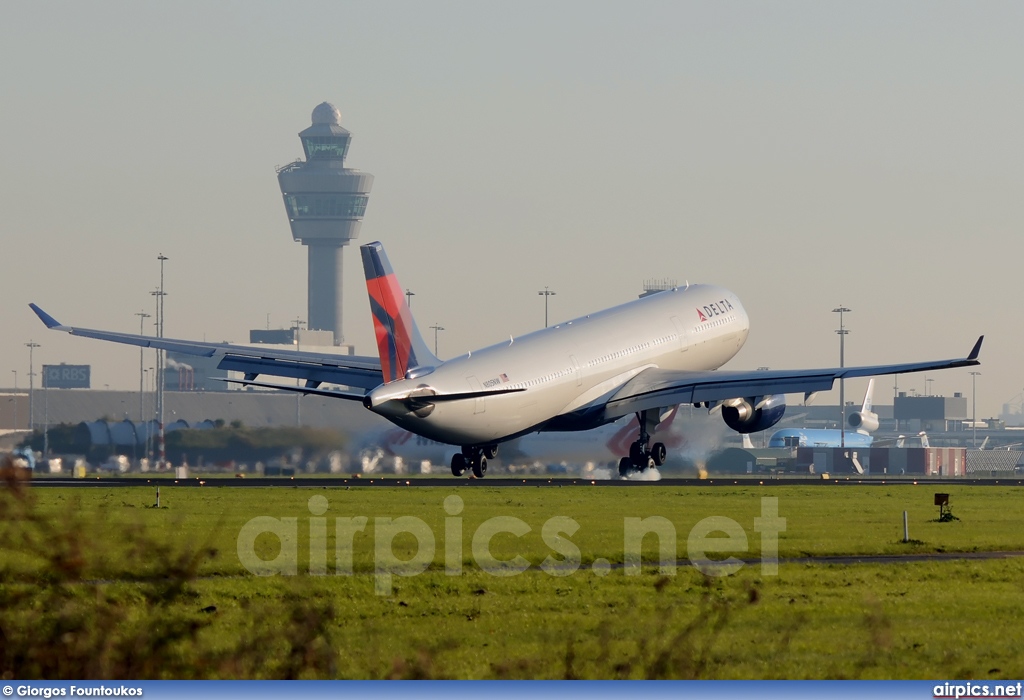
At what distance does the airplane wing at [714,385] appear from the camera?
66.4 meters

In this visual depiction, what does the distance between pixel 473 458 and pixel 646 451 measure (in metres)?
9.08

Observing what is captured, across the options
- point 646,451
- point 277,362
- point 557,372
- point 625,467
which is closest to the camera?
point 557,372

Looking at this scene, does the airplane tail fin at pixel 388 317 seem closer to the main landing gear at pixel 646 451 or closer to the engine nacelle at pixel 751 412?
the main landing gear at pixel 646 451

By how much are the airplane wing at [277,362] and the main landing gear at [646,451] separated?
1247 centimetres

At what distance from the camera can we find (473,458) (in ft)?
221

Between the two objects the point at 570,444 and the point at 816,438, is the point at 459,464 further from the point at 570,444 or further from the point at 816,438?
the point at 816,438

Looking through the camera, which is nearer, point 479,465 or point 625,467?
point 479,465

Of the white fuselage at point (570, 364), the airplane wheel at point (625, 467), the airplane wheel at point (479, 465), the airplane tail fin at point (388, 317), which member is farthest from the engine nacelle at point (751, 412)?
the airplane tail fin at point (388, 317)

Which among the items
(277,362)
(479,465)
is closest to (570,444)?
(479,465)

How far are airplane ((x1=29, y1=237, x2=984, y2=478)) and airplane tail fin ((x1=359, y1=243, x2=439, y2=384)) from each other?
0.15 ft

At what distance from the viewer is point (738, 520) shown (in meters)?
45.0

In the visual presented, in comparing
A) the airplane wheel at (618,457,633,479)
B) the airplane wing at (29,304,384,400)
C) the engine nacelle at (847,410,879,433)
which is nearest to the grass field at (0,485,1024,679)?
the airplane wing at (29,304,384,400)

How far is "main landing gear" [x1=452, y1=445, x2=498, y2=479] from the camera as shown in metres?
66.9

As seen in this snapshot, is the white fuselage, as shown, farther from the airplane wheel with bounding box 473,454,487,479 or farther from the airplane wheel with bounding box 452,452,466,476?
the airplane wheel with bounding box 452,452,466,476
